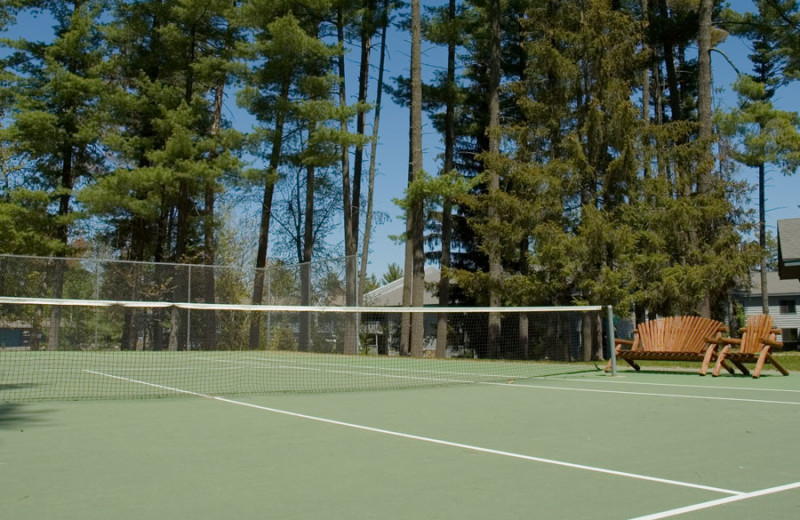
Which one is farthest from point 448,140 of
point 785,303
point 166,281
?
point 785,303

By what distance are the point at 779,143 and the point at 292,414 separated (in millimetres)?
26951

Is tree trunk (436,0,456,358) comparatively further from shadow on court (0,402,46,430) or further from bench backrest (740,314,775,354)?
shadow on court (0,402,46,430)

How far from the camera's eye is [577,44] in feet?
67.6

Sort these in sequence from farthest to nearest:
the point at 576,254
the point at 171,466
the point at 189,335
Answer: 1. the point at 189,335
2. the point at 576,254
3. the point at 171,466

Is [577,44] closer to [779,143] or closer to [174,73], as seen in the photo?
[779,143]

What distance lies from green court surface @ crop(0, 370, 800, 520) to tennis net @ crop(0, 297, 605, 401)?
8.50 ft

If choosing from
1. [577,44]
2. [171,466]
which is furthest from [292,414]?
[577,44]

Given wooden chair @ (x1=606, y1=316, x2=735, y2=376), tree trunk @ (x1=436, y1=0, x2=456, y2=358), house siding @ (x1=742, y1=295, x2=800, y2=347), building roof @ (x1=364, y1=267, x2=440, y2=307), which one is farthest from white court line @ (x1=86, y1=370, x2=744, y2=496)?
house siding @ (x1=742, y1=295, x2=800, y2=347)

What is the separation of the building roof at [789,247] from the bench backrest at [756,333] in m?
13.9

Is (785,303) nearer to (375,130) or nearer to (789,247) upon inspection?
(789,247)

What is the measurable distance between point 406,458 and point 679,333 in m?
8.13

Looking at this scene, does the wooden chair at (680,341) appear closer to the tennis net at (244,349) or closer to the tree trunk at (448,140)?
the tennis net at (244,349)

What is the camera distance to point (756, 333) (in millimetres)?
10875

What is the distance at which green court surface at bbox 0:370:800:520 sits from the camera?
3.60 metres
